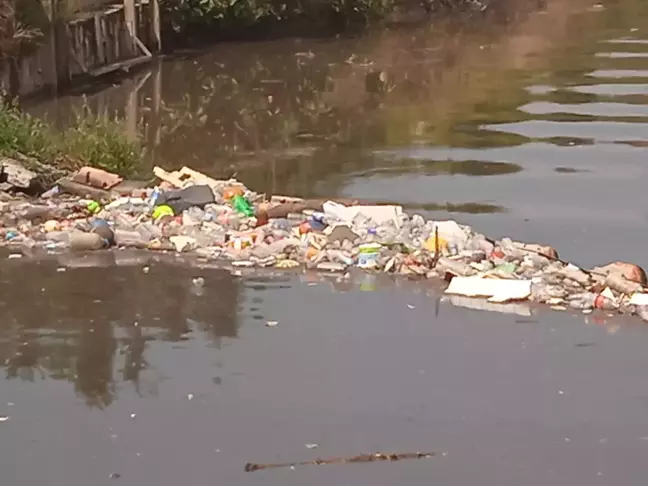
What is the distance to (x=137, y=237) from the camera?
34.7ft

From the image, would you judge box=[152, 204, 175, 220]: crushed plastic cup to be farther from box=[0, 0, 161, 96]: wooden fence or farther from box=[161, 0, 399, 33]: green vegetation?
box=[161, 0, 399, 33]: green vegetation

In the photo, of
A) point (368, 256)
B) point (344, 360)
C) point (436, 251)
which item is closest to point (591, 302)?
point (436, 251)

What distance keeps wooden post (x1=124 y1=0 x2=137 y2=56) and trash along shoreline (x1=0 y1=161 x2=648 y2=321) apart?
13.2m

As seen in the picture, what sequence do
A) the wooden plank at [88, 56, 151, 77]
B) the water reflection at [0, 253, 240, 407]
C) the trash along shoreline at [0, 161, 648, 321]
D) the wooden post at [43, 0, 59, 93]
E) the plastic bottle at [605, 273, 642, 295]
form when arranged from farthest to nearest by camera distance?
the wooden plank at [88, 56, 151, 77], the wooden post at [43, 0, 59, 93], the trash along shoreline at [0, 161, 648, 321], the plastic bottle at [605, 273, 642, 295], the water reflection at [0, 253, 240, 407]

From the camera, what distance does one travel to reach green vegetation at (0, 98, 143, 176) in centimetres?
1290

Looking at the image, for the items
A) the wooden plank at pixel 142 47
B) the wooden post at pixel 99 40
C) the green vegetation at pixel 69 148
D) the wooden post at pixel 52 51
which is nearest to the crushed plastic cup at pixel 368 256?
the green vegetation at pixel 69 148

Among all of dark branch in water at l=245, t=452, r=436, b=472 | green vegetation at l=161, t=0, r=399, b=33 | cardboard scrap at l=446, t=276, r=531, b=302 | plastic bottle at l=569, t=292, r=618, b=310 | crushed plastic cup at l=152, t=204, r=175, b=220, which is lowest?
dark branch in water at l=245, t=452, r=436, b=472

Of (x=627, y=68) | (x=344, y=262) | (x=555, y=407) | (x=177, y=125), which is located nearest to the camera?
(x=555, y=407)

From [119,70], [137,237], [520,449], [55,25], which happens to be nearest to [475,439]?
[520,449]

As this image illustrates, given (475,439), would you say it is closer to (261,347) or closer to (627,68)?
(261,347)

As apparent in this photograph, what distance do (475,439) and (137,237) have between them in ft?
15.8

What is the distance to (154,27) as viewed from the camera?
87.0 feet

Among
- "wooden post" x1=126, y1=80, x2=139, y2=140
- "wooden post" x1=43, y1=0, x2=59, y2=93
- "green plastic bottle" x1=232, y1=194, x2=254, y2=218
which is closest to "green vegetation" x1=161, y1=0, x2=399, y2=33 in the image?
"wooden post" x1=126, y1=80, x2=139, y2=140

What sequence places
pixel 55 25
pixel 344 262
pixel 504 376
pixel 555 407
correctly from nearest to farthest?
1. pixel 555 407
2. pixel 504 376
3. pixel 344 262
4. pixel 55 25
